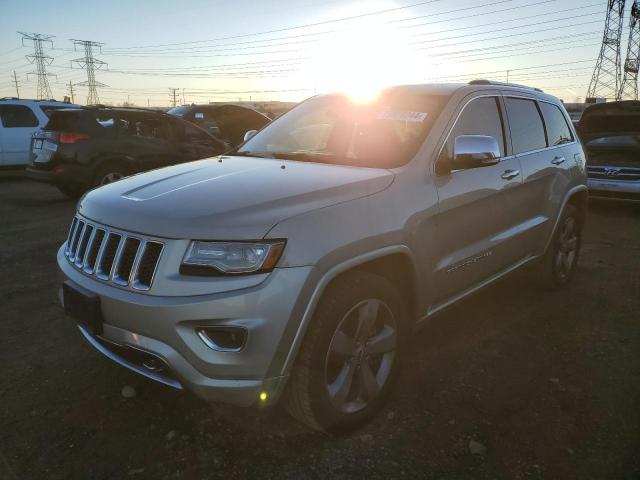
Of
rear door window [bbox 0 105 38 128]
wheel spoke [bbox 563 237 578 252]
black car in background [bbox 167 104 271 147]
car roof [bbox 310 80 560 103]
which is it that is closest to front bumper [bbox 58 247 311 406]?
car roof [bbox 310 80 560 103]

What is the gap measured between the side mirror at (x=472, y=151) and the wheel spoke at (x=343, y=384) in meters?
1.32

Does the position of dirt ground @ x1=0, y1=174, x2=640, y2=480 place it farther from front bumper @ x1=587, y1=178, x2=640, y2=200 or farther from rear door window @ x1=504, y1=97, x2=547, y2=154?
front bumper @ x1=587, y1=178, x2=640, y2=200

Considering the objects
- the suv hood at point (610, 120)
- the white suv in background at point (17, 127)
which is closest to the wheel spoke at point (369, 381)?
the suv hood at point (610, 120)

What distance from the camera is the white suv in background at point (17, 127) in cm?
1141

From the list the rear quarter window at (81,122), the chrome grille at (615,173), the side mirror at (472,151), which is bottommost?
the chrome grille at (615,173)

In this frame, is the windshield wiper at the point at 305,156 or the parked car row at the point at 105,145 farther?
the parked car row at the point at 105,145

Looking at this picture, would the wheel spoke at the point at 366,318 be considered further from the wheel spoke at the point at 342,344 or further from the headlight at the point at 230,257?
the headlight at the point at 230,257

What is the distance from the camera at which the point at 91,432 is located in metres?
2.53

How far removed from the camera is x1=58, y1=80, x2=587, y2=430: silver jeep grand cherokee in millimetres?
2080

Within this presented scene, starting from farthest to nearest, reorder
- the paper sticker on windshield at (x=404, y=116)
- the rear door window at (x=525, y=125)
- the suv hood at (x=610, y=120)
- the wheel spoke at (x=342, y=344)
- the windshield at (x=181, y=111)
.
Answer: the windshield at (x=181, y=111), the suv hood at (x=610, y=120), the rear door window at (x=525, y=125), the paper sticker on windshield at (x=404, y=116), the wheel spoke at (x=342, y=344)

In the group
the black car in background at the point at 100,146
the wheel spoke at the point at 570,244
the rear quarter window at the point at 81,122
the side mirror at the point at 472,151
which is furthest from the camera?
the rear quarter window at the point at 81,122

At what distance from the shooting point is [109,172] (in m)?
8.36

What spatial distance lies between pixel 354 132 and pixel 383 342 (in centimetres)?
139

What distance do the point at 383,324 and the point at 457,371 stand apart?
0.86 metres
